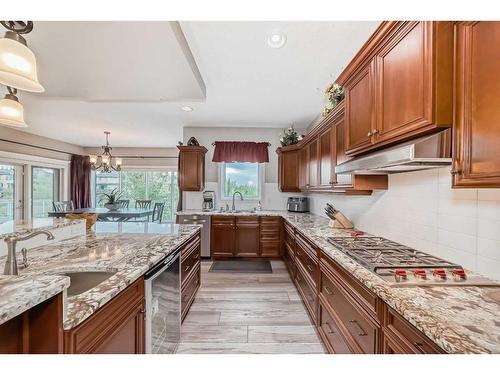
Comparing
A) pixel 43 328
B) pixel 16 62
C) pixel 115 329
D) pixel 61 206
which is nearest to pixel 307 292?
pixel 115 329

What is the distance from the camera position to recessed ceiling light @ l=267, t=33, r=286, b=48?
6.89 feet

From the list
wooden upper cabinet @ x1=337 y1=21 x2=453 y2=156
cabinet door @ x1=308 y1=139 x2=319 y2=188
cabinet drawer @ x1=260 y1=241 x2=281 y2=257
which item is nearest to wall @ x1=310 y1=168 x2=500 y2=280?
wooden upper cabinet @ x1=337 y1=21 x2=453 y2=156

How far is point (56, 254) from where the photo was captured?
64.1 inches

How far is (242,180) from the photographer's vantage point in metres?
5.23

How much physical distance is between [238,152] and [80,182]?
5.43m

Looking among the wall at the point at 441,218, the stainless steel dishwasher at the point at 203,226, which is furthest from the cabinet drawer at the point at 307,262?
the stainless steel dishwasher at the point at 203,226

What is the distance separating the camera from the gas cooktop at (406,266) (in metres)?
1.20

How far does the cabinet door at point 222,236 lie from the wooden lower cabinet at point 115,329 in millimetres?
3017

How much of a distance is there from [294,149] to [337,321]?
3265 mm

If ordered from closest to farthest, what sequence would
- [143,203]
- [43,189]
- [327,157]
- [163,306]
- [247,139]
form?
[163,306] < [327,157] < [247,139] < [43,189] < [143,203]

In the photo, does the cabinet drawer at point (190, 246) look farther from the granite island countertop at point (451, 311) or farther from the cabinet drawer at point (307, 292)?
the granite island countertop at point (451, 311)

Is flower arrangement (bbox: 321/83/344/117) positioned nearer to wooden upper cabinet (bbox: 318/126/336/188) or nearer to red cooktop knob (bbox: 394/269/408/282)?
wooden upper cabinet (bbox: 318/126/336/188)

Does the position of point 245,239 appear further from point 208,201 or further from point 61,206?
point 61,206

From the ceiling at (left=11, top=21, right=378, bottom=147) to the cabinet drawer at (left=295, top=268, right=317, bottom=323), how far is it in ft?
7.24
